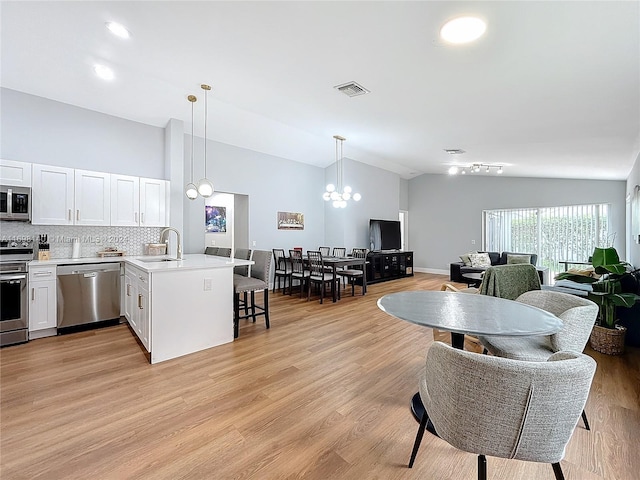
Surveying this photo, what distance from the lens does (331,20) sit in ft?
7.56

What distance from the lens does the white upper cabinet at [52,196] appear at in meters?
3.84

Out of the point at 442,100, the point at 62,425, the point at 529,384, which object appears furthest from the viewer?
the point at 442,100

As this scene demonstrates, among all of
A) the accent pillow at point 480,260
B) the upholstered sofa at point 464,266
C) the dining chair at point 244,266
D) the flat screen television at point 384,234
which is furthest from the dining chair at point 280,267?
the accent pillow at point 480,260

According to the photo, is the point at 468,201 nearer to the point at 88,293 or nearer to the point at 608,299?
the point at 608,299

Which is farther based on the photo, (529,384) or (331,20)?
(331,20)

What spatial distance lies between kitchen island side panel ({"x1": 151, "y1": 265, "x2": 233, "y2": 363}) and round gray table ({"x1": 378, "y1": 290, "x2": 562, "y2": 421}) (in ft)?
7.08

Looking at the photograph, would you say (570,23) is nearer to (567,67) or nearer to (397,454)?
(567,67)

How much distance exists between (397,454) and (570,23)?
9.76ft

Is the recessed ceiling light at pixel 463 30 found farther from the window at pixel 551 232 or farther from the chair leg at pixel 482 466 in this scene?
the window at pixel 551 232

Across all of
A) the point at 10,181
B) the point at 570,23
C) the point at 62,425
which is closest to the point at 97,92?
the point at 10,181

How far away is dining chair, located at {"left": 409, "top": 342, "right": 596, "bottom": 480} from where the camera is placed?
1.13 metres

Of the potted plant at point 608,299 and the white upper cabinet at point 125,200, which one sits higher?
the white upper cabinet at point 125,200

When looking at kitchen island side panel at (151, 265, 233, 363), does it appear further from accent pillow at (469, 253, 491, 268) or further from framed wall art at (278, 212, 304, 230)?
accent pillow at (469, 253, 491, 268)

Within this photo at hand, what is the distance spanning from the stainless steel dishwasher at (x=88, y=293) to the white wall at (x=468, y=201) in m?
8.87
